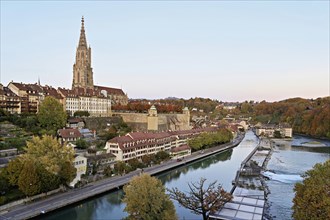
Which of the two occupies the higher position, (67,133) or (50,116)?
(50,116)

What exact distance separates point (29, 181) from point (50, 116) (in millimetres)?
15894

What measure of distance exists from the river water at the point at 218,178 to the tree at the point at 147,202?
3503mm

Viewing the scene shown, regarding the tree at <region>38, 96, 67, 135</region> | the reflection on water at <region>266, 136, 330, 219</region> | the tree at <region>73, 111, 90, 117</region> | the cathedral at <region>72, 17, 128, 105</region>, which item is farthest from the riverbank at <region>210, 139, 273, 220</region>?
the cathedral at <region>72, 17, 128, 105</region>

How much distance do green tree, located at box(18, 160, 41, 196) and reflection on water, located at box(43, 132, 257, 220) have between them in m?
1.59

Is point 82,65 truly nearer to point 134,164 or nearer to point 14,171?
point 134,164

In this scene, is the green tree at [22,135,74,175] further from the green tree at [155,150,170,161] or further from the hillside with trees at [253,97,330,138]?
the hillside with trees at [253,97,330,138]

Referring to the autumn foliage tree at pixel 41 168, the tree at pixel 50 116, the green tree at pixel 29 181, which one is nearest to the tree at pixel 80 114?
the tree at pixel 50 116

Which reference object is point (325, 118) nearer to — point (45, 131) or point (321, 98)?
point (321, 98)

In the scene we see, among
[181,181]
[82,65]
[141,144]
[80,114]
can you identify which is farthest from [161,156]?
[82,65]

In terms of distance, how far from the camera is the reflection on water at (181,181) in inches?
656

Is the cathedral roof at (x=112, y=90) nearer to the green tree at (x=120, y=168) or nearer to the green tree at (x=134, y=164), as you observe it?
the green tree at (x=134, y=164)

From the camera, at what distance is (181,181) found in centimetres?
2470

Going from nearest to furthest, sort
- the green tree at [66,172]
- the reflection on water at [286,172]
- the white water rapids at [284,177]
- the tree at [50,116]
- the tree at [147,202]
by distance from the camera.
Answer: the tree at [147,202]
the green tree at [66,172]
the reflection on water at [286,172]
the white water rapids at [284,177]
the tree at [50,116]

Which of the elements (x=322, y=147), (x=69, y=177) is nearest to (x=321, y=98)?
(x=322, y=147)
